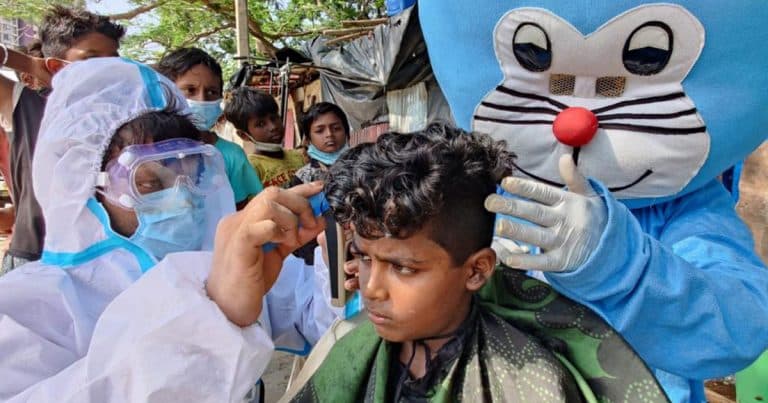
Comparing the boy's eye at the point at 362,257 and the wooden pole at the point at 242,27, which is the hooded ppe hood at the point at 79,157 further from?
the wooden pole at the point at 242,27

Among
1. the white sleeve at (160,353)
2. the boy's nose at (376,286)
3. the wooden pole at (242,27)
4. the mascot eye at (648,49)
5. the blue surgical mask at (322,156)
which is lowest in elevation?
the white sleeve at (160,353)

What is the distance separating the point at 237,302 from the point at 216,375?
0.45 feet

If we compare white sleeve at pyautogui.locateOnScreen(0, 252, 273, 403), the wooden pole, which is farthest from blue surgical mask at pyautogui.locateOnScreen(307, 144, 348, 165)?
the wooden pole

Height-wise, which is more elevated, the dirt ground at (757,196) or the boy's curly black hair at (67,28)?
the boy's curly black hair at (67,28)

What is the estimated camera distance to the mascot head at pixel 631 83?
3.62ft

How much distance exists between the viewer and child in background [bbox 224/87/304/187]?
346cm

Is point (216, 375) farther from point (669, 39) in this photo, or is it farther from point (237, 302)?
point (669, 39)

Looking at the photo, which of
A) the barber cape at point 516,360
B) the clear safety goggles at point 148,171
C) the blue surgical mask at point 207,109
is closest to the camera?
the barber cape at point 516,360

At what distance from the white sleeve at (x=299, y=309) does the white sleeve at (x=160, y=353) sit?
1.12 feet

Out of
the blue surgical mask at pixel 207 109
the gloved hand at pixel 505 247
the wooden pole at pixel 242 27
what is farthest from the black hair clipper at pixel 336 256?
the wooden pole at pixel 242 27

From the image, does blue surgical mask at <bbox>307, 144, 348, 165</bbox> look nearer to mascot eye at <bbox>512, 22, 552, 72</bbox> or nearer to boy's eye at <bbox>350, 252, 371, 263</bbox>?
mascot eye at <bbox>512, 22, 552, 72</bbox>

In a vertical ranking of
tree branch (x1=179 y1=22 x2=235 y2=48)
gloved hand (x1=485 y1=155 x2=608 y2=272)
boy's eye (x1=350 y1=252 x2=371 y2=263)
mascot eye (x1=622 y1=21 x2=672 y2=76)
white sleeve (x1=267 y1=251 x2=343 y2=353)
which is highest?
tree branch (x1=179 y1=22 x2=235 y2=48)

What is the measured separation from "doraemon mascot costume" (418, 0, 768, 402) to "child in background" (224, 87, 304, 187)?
2.31 meters

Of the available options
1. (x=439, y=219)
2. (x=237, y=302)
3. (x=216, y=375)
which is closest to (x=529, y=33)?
Answer: (x=439, y=219)
